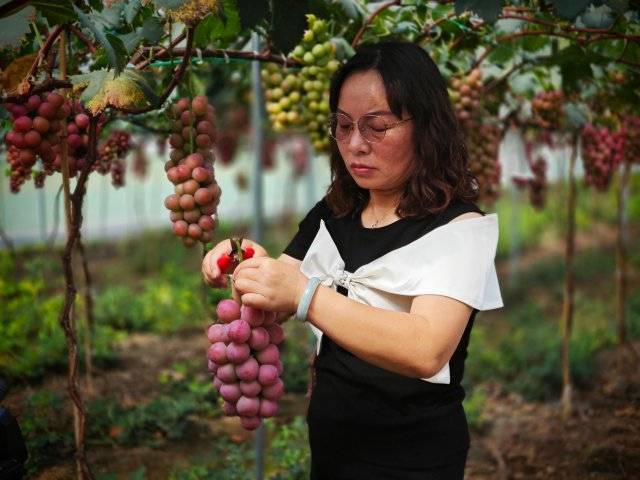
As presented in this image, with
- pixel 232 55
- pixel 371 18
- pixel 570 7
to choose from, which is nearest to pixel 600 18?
→ pixel 570 7

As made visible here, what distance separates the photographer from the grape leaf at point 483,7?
1446mm

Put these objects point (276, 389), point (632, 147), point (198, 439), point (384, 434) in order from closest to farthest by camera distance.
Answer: point (276, 389), point (384, 434), point (198, 439), point (632, 147)

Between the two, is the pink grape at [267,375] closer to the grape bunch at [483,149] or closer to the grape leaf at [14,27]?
the grape leaf at [14,27]

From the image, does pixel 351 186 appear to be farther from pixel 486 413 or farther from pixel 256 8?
pixel 486 413

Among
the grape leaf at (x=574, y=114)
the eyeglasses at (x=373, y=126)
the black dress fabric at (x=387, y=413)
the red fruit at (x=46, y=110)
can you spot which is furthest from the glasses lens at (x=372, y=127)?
the grape leaf at (x=574, y=114)

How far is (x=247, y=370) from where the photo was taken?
4.12 ft

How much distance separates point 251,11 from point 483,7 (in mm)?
504

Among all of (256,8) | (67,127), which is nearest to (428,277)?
(256,8)

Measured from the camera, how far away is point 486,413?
12.1 feet

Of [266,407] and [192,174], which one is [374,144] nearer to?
[192,174]

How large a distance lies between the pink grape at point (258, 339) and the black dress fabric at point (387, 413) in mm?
237

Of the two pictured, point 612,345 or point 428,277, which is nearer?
point 428,277

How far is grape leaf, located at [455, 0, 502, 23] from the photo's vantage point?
4.75 feet

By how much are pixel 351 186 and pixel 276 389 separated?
558mm
